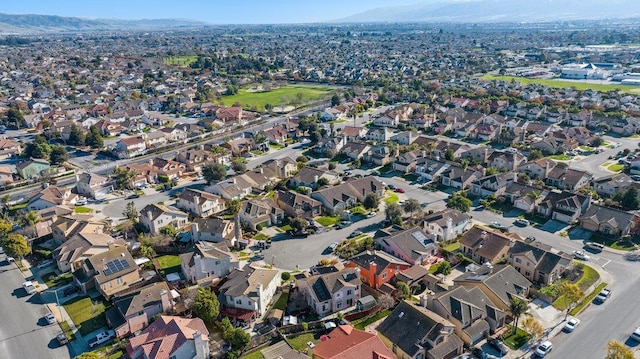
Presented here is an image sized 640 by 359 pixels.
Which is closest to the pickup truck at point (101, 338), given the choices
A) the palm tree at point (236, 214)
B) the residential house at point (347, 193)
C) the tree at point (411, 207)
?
the palm tree at point (236, 214)

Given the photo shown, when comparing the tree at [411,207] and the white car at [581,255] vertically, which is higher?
the tree at [411,207]

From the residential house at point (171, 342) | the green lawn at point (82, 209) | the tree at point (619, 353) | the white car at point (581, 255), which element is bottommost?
the green lawn at point (82, 209)

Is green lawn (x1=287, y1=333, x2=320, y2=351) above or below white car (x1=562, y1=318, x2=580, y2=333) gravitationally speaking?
below

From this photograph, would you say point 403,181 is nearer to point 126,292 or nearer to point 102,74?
point 126,292

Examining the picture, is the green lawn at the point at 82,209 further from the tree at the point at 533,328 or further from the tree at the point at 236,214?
the tree at the point at 533,328

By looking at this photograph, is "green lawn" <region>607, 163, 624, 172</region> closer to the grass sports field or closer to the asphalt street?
the grass sports field

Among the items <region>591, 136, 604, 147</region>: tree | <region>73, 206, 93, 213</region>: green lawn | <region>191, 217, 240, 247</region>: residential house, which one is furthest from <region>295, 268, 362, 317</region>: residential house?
<region>591, 136, 604, 147</region>: tree

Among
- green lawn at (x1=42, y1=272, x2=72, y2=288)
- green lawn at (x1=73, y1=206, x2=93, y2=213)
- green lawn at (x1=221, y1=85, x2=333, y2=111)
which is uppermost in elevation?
green lawn at (x1=221, y1=85, x2=333, y2=111)
